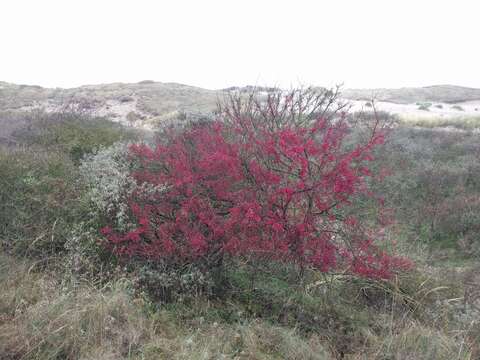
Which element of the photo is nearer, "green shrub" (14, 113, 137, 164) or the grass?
"green shrub" (14, 113, 137, 164)

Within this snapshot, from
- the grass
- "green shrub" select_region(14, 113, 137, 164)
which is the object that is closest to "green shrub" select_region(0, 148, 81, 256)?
"green shrub" select_region(14, 113, 137, 164)

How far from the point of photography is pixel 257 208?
3.70m

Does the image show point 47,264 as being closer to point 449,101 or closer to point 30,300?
point 30,300

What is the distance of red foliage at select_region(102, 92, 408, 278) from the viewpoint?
3820 millimetres

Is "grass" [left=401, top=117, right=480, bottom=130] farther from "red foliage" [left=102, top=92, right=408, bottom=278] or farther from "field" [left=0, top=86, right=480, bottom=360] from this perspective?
"red foliage" [left=102, top=92, right=408, bottom=278]

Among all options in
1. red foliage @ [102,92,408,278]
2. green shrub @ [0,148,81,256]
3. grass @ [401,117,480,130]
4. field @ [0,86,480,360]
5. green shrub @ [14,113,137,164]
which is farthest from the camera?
grass @ [401,117,480,130]

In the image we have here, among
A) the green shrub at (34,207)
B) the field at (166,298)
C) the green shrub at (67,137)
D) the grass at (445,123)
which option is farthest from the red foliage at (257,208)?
the grass at (445,123)

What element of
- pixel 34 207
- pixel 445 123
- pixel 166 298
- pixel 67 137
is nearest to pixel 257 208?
pixel 166 298

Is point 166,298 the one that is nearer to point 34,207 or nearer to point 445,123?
point 34,207

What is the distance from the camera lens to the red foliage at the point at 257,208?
3.82 metres

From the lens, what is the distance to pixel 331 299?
4.18 metres

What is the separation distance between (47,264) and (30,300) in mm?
783

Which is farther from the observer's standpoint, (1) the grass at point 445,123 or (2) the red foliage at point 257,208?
(1) the grass at point 445,123

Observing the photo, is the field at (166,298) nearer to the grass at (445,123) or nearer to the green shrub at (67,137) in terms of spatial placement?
the green shrub at (67,137)
